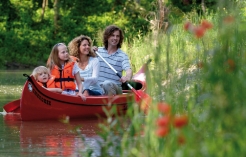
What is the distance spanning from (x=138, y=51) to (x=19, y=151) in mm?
8604

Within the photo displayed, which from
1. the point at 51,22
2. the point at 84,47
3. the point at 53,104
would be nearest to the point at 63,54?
the point at 84,47

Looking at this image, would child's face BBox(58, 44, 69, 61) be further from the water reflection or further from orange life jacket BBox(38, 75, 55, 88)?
the water reflection

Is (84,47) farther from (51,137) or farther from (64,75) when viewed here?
(51,137)

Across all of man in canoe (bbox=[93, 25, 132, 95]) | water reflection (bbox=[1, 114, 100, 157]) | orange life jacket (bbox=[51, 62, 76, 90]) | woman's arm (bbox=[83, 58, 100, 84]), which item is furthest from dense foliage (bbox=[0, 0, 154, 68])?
water reflection (bbox=[1, 114, 100, 157])

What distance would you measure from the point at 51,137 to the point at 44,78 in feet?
8.18

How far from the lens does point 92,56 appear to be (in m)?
10.2

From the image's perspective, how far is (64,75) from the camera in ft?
31.6

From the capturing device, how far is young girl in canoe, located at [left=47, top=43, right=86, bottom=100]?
9.59 m

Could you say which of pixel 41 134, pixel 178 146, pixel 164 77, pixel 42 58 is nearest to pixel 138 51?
pixel 41 134

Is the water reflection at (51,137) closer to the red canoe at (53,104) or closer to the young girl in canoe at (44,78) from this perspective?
the red canoe at (53,104)

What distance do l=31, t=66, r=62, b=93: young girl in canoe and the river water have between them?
19.8 inches

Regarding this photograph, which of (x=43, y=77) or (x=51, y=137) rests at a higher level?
(x=43, y=77)

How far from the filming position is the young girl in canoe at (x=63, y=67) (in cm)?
959

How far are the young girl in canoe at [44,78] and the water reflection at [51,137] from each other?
51cm
